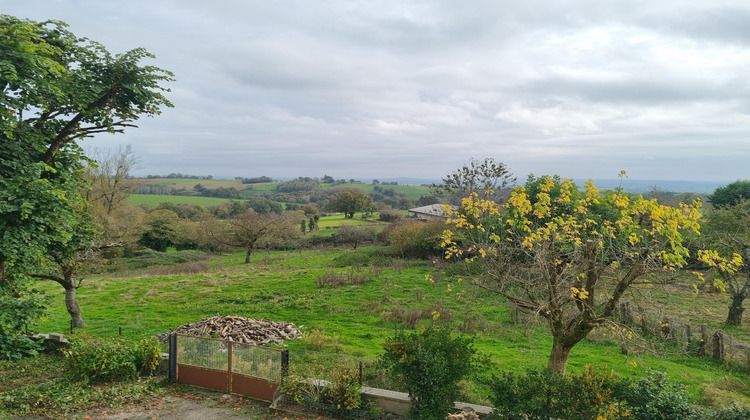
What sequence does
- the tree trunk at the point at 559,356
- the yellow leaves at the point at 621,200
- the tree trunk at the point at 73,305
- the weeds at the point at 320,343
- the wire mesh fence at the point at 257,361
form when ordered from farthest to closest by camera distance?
the tree trunk at the point at 73,305, the weeds at the point at 320,343, the wire mesh fence at the point at 257,361, the tree trunk at the point at 559,356, the yellow leaves at the point at 621,200

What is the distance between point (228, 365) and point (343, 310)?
8.41 metres

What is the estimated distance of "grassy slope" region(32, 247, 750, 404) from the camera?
1187cm

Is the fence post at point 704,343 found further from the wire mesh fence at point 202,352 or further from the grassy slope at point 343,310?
the wire mesh fence at point 202,352

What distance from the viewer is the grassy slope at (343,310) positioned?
38.9 feet

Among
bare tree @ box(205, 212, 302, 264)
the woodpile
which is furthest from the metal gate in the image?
bare tree @ box(205, 212, 302, 264)

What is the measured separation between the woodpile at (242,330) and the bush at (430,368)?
265 inches

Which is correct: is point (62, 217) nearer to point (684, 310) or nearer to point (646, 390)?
point (646, 390)

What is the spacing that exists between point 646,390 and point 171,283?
2432cm

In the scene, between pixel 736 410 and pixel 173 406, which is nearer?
pixel 736 410

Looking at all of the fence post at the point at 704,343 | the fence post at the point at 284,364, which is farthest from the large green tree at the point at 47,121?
the fence post at the point at 704,343

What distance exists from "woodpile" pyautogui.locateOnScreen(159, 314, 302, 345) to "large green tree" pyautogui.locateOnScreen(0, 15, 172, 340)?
15.4ft

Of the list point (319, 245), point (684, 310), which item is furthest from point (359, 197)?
point (684, 310)

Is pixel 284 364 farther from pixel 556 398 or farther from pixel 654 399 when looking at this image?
pixel 654 399

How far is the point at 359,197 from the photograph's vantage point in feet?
212
